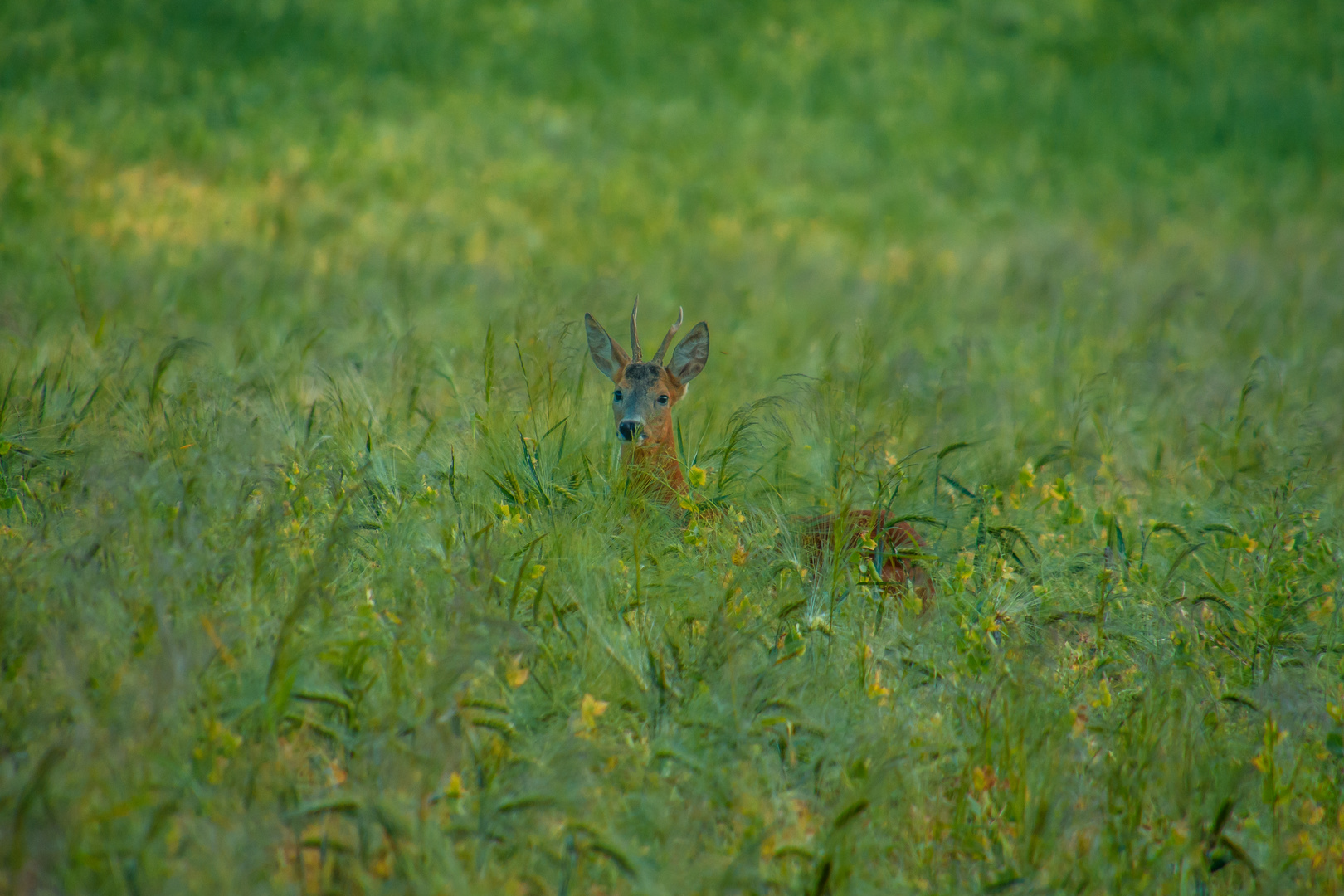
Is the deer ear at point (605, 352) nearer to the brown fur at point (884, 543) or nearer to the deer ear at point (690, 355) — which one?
the deer ear at point (690, 355)

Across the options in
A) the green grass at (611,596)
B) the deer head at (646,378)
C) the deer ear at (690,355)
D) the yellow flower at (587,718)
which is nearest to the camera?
the green grass at (611,596)

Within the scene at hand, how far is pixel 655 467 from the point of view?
476cm

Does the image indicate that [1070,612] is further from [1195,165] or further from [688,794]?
[1195,165]

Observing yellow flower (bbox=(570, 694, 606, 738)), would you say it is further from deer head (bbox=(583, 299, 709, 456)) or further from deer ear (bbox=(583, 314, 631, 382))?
deer ear (bbox=(583, 314, 631, 382))

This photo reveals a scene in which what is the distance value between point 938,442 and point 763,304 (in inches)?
182

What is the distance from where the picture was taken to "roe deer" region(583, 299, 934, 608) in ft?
13.3

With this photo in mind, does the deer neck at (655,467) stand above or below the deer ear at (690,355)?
below

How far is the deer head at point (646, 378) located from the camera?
16.3 ft

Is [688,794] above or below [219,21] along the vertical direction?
below

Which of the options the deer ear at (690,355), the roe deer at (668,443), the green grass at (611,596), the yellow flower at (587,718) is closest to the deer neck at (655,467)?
the roe deer at (668,443)

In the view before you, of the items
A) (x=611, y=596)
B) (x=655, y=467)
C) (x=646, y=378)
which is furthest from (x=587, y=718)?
(x=646, y=378)

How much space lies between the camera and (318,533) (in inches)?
147

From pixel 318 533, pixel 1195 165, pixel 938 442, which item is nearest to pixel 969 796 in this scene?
pixel 318 533

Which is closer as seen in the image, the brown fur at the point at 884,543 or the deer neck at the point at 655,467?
the brown fur at the point at 884,543
